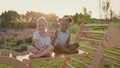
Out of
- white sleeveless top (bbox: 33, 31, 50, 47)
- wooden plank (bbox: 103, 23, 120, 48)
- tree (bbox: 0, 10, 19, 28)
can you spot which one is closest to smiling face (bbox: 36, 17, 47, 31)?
white sleeveless top (bbox: 33, 31, 50, 47)

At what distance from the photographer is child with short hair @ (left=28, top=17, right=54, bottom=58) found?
4305mm

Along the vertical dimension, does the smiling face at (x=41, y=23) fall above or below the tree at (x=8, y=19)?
above

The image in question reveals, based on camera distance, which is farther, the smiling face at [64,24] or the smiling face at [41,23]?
the smiling face at [64,24]

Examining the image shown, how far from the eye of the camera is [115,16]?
32.6 m

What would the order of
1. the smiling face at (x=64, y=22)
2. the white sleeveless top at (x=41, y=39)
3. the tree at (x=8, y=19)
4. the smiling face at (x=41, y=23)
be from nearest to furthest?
1. the smiling face at (x=41, y=23)
2. the white sleeveless top at (x=41, y=39)
3. the smiling face at (x=64, y=22)
4. the tree at (x=8, y=19)

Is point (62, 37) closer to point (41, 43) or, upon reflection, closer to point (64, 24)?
point (64, 24)

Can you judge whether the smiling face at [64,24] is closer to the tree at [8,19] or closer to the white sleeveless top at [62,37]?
the white sleeveless top at [62,37]

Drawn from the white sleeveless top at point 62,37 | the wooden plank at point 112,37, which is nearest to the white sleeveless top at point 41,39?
the white sleeveless top at point 62,37

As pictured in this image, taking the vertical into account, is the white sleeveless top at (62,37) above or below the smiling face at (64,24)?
below

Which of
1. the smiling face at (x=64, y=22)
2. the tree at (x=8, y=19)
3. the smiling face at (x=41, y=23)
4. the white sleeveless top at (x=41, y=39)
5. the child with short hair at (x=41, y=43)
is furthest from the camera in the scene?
the tree at (x=8, y=19)

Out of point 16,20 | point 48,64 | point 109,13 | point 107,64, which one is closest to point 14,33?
point 16,20

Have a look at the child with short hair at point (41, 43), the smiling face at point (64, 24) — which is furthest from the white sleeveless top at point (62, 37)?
the child with short hair at point (41, 43)

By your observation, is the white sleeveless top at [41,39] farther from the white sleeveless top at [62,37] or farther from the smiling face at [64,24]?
the smiling face at [64,24]

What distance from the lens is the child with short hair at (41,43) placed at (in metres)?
4.31
